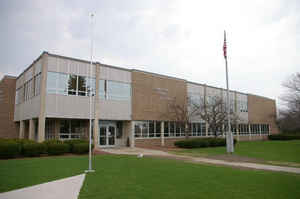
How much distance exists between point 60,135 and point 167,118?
13.1 meters

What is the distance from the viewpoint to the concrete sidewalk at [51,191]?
6.57 metres

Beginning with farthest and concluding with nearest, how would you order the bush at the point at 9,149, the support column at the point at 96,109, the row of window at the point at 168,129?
the row of window at the point at 168,129 → the support column at the point at 96,109 → the bush at the point at 9,149

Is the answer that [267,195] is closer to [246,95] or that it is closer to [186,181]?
[186,181]

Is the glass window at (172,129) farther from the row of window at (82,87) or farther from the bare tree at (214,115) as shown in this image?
the row of window at (82,87)

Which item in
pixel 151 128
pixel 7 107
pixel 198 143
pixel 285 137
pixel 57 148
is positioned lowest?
pixel 285 137

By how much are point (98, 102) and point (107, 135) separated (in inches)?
160

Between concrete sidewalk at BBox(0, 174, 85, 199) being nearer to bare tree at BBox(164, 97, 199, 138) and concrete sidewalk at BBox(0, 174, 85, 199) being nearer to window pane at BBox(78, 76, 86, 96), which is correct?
window pane at BBox(78, 76, 86, 96)

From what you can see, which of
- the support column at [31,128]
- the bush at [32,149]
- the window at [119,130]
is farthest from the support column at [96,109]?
the bush at [32,149]

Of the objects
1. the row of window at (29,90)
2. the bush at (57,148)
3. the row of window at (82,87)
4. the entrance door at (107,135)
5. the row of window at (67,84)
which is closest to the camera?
the bush at (57,148)

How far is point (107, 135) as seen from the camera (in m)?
26.2

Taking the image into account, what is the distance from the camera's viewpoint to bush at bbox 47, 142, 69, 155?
1744 cm

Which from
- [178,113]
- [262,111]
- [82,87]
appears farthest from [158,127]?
[262,111]

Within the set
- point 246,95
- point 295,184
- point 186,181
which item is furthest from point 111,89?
point 246,95

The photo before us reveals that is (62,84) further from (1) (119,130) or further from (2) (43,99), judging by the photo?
(1) (119,130)
